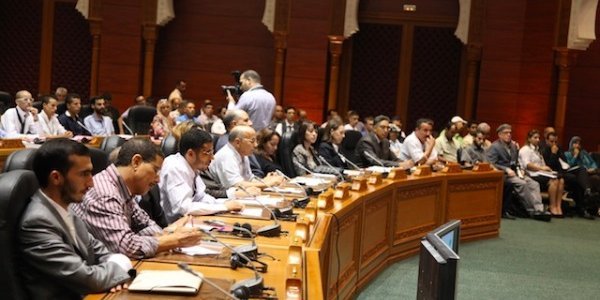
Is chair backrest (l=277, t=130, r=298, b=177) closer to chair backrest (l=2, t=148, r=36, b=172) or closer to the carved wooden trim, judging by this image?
the carved wooden trim

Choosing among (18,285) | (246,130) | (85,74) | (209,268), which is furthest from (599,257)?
(85,74)

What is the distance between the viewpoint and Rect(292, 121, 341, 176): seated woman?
734 centimetres

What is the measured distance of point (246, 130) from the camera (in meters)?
5.65

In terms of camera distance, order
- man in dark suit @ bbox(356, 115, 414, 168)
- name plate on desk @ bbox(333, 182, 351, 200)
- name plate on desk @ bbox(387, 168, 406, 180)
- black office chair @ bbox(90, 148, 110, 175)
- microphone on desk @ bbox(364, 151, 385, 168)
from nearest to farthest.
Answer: black office chair @ bbox(90, 148, 110, 175), name plate on desk @ bbox(333, 182, 351, 200), name plate on desk @ bbox(387, 168, 406, 180), microphone on desk @ bbox(364, 151, 385, 168), man in dark suit @ bbox(356, 115, 414, 168)

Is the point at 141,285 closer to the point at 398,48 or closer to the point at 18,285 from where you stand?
the point at 18,285

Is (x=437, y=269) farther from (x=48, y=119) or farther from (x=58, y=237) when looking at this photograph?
(x=48, y=119)

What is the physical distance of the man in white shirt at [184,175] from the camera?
14.1ft

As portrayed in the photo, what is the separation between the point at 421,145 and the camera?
904 cm

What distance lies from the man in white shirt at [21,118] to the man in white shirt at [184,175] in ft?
13.4

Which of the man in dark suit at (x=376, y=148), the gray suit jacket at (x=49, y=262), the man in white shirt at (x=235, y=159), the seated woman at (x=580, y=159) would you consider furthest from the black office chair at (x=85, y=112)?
the gray suit jacket at (x=49, y=262)

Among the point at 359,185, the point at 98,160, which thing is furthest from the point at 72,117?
the point at 98,160

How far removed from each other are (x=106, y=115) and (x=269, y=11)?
3.54m

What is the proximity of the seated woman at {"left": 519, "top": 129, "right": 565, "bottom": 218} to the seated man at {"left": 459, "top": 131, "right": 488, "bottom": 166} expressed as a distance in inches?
22.4

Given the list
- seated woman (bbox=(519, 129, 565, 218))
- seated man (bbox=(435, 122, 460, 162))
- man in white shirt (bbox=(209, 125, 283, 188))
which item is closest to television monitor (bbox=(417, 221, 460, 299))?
man in white shirt (bbox=(209, 125, 283, 188))
